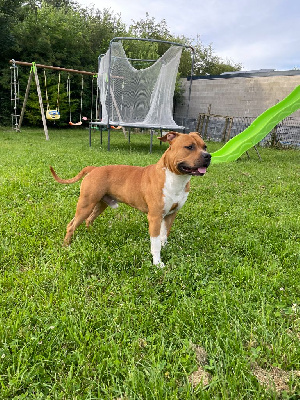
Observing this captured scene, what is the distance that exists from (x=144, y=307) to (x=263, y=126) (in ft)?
9.16

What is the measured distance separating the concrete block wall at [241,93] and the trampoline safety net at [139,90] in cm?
1023

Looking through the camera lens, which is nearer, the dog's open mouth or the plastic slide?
the dog's open mouth

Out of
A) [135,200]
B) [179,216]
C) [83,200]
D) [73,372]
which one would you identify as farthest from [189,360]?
[179,216]

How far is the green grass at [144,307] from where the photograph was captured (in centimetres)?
173

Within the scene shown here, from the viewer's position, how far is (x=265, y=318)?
7.27 feet

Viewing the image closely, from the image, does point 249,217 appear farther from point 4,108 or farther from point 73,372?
point 4,108

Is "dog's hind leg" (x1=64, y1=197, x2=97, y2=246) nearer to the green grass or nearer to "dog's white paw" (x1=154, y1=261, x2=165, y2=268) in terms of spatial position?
the green grass

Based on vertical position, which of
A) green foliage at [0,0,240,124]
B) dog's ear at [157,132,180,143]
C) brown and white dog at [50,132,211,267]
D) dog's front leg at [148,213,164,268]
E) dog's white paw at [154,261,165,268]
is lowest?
dog's white paw at [154,261,165,268]

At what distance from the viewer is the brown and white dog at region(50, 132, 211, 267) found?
295cm

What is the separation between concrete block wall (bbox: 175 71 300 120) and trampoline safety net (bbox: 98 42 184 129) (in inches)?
403

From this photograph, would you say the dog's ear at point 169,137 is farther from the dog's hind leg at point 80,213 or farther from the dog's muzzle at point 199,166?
the dog's hind leg at point 80,213

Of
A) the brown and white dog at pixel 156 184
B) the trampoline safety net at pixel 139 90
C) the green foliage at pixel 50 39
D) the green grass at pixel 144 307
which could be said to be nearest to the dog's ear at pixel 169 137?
the brown and white dog at pixel 156 184

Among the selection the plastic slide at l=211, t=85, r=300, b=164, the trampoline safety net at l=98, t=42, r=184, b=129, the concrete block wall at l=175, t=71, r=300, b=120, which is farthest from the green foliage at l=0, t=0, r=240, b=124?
the plastic slide at l=211, t=85, r=300, b=164

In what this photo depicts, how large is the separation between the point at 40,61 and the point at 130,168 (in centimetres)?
1887
